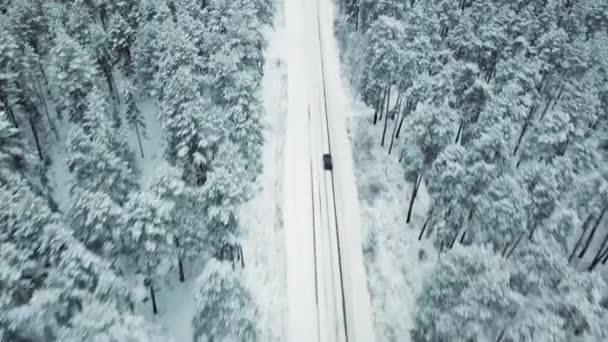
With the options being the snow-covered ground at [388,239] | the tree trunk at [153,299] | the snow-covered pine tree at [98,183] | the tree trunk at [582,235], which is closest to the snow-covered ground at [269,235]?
the tree trunk at [153,299]

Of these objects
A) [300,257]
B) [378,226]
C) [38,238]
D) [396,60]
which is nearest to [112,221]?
[38,238]

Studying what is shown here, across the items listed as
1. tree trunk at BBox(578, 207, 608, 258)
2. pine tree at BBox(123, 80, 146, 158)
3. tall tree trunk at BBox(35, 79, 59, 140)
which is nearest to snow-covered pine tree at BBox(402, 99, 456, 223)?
tree trunk at BBox(578, 207, 608, 258)

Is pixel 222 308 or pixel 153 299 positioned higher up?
pixel 222 308

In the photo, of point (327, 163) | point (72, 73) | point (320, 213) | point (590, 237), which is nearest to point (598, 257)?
point (590, 237)

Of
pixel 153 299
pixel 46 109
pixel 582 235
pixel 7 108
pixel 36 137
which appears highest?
pixel 7 108

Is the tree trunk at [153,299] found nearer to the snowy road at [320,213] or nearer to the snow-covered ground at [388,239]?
the snowy road at [320,213]

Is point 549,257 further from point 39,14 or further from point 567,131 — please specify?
point 39,14

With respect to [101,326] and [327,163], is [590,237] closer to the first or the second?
[327,163]
